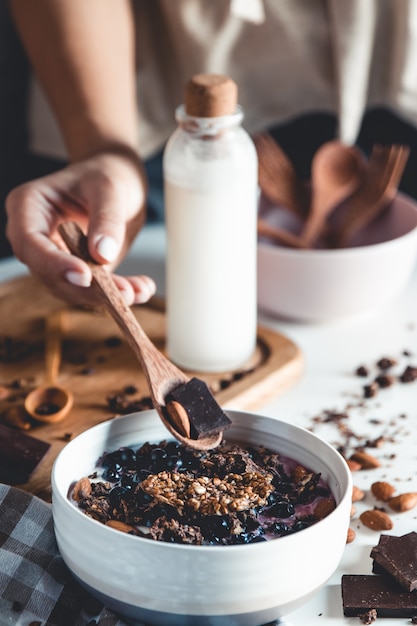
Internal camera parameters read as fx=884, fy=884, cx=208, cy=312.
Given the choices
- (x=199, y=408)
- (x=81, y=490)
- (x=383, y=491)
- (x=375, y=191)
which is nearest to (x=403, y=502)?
(x=383, y=491)

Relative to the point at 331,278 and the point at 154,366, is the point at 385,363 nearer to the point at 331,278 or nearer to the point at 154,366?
the point at 331,278

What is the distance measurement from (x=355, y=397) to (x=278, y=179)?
537 millimetres

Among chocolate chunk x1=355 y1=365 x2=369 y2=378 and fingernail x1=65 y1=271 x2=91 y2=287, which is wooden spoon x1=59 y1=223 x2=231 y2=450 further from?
chocolate chunk x1=355 y1=365 x2=369 y2=378

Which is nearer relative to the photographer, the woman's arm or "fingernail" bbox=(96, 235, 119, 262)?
"fingernail" bbox=(96, 235, 119, 262)

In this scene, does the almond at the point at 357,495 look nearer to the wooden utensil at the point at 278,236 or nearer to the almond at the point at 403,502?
the almond at the point at 403,502

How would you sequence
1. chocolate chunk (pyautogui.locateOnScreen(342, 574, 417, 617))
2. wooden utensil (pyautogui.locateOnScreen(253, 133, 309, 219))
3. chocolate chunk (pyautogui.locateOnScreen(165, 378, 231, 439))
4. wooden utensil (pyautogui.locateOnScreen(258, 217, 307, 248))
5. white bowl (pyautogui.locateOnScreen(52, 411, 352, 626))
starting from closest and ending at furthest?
white bowl (pyautogui.locateOnScreen(52, 411, 352, 626))
chocolate chunk (pyautogui.locateOnScreen(342, 574, 417, 617))
chocolate chunk (pyautogui.locateOnScreen(165, 378, 231, 439))
wooden utensil (pyautogui.locateOnScreen(258, 217, 307, 248))
wooden utensil (pyautogui.locateOnScreen(253, 133, 309, 219))

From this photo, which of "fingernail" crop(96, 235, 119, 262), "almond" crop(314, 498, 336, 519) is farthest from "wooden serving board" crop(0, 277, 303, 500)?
"almond" crop(314, 498, 336, 519)

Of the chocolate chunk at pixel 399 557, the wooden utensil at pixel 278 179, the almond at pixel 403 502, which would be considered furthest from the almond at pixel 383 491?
the wooden utensil at pixel 278 179

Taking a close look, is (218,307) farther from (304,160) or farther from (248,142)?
(304,160)

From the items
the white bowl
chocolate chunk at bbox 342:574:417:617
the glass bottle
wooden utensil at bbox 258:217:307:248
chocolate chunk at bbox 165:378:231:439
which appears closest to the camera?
the white bowl

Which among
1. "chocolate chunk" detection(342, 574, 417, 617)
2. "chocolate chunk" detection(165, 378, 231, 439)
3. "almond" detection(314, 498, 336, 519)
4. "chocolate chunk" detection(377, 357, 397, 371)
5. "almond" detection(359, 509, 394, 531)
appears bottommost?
"chocolate chunk" detection(377, 357, 397, 371)

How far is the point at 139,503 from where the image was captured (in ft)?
Answer: 3.01

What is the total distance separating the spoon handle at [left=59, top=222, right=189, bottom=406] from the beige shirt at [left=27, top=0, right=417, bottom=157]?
60cm

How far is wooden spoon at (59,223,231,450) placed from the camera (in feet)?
3.36
